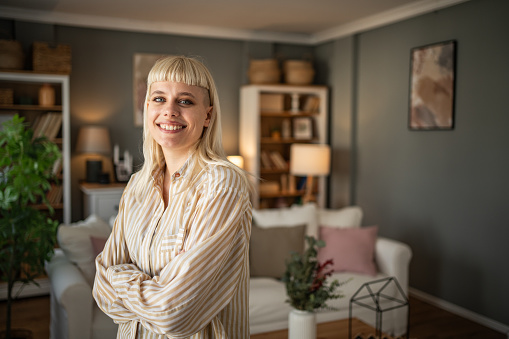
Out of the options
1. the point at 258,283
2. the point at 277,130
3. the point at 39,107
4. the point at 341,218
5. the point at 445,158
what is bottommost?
the point at 258,283

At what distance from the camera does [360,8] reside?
457cm

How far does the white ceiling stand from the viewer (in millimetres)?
4383

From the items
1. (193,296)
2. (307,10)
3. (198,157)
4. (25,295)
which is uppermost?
(307,10)

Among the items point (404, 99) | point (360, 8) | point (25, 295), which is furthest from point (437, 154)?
point (25, 295)

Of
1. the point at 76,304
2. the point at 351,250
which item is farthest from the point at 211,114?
the point at 351,250

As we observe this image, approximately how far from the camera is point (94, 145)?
4750 mm

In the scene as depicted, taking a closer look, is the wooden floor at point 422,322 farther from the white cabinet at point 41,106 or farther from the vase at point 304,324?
the vase at point 304,324

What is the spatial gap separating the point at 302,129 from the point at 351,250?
2361 millimetres

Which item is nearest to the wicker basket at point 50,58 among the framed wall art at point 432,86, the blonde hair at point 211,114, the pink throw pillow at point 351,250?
the pink throw pillow at point 351,250

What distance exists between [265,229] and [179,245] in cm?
240

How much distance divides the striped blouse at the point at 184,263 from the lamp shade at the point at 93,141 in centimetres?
355

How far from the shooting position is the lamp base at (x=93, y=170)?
4.88m

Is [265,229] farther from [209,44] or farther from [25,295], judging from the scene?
[209,44]

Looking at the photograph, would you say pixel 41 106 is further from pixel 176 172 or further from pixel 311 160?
pixel 176 172
